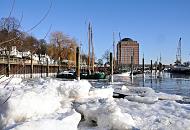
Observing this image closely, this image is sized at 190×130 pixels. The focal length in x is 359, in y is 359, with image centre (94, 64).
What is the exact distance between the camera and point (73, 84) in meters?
12.1

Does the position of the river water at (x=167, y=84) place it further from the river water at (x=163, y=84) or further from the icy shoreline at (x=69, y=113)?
the icy shoreline at (x=69, y=113)

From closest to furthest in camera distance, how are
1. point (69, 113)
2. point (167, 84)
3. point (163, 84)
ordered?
point (69, 113) < point (167, 84) < point (163, 84)

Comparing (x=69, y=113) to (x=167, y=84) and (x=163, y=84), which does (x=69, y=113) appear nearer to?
(x=167, y=84)

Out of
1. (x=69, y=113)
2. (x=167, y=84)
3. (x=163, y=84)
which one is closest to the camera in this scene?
(x=69, y=113)

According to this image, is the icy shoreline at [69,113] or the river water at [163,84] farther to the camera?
the river water at [163,84]

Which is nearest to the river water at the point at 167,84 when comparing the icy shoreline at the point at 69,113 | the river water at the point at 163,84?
the river water at the point at 163,84

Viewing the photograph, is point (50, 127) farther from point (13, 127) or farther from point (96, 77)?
point (96, 77)

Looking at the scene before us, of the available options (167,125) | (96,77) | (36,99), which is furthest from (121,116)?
(96,77)

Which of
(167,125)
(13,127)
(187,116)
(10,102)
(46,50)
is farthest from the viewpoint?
(46,50)

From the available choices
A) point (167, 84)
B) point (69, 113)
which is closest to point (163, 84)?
point (167, 84)

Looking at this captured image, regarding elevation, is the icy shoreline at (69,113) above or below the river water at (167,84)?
above

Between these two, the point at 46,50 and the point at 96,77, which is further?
the point at 46,50

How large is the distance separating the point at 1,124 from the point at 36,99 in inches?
47.6

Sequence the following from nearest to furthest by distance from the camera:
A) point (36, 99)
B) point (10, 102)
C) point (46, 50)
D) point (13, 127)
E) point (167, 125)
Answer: point (13, 127)
point (10, 102)
point (36, 99)
point (167, 125)
point (46, 50)
